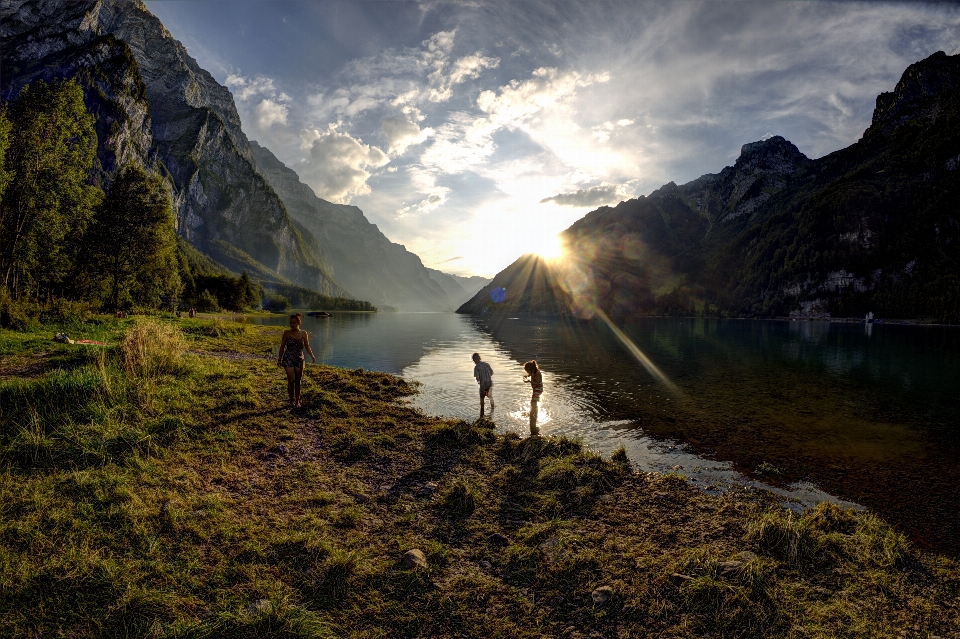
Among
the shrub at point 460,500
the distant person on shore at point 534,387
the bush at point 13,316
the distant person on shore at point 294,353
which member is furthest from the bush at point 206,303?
the shrub at point 460,500

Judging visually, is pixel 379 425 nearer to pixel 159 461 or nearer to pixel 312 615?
pixel 159 461

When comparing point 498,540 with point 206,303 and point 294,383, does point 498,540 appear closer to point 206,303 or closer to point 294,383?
point 294,383

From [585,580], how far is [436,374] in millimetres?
27158

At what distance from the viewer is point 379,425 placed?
15.7 m

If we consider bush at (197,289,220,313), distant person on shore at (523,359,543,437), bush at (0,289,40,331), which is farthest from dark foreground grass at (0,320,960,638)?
bush at (197,289,220,313)

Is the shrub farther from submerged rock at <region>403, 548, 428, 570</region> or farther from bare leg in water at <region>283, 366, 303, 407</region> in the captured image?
bare leg in water at <region>283, 366, 303, 407</region>

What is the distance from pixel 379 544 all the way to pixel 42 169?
41078mm

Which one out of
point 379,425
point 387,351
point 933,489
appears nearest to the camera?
point 933,489

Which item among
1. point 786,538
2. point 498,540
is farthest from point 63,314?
point 786,538

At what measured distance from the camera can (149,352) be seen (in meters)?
16.1

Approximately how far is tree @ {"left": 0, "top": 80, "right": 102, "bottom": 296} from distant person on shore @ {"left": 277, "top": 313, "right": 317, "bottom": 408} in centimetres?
2771

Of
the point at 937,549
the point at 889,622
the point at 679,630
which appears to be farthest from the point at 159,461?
the point at 937,549

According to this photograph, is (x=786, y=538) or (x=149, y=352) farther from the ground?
(x=149, y=352)

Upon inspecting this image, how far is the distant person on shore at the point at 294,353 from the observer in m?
15.5
